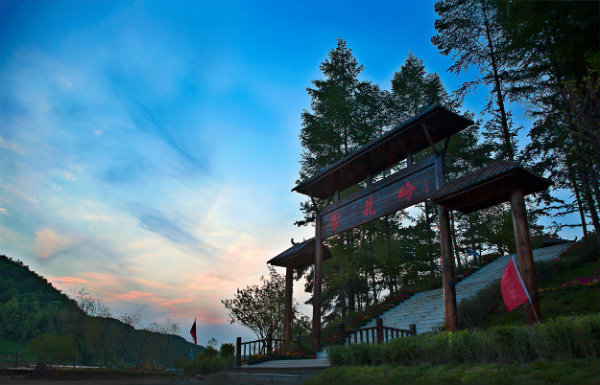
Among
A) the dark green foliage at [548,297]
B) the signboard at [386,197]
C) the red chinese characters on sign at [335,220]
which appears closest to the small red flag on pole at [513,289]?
the signboard at [386,197]

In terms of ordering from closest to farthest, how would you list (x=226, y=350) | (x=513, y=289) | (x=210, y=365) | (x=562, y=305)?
(x=513, y=289), (x=562, y=305), (x=210, y=365), (x=226, y=350)

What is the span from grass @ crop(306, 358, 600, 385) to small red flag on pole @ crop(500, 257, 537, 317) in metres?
1.77

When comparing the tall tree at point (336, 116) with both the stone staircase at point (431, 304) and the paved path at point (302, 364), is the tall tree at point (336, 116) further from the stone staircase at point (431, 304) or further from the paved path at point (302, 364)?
the paved path at point (302, 364)

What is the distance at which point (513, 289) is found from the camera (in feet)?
21.2

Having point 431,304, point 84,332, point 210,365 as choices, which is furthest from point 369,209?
point 84,332

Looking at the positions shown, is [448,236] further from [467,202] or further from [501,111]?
[501,111]

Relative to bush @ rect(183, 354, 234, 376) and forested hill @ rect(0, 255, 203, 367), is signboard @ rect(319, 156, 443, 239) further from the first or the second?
forested hill @ rect(0, 255, 203, 367)

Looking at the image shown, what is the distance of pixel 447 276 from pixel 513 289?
73.5 inches

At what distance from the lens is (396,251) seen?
20312mm

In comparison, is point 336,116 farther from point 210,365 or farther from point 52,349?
point 52,349

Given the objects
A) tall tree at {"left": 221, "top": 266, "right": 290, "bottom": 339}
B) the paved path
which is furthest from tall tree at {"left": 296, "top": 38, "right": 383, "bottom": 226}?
the paved path

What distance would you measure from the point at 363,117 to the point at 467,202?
599 inches

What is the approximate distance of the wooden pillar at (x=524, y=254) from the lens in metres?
6.57

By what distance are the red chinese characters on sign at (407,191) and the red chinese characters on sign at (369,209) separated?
3.62ft
